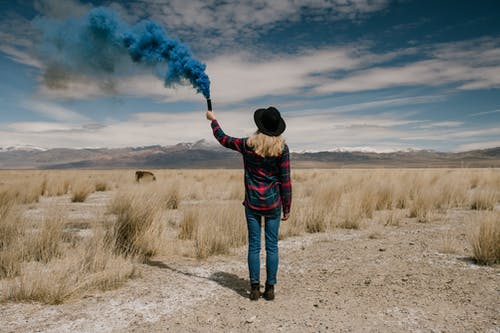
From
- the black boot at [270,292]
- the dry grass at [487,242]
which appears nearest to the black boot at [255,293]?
the black boot at [270,292]

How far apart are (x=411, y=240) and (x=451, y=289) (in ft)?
9.33

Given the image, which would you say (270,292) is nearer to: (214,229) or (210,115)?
(210,115)

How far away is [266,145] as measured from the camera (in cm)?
441

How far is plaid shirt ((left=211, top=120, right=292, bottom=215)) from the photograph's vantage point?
456cm

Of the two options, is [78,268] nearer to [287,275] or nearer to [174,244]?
[174,244]

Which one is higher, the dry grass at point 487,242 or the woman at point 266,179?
the woman at point 266,179

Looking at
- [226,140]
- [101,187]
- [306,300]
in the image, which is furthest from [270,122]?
[101,187]

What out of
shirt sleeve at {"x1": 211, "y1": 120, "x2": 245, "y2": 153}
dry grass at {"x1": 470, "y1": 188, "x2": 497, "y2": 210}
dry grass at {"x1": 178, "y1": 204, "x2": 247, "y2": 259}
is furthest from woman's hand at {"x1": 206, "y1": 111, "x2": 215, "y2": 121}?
dry grass at {"x1": 470, "y1": 188, "x2": 497, "y2": 210}

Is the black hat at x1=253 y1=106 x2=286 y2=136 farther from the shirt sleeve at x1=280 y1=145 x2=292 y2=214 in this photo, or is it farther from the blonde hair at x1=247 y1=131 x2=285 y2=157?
the shirt sleeve at x1=280 y1=145 x2=292 y2=214

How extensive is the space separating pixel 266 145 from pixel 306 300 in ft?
6.41

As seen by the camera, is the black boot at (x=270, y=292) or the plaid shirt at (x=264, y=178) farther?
the black boot at (x=270, y=292)

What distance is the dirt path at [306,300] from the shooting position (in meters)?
3.95

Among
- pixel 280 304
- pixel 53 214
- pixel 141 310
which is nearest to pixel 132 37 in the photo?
pixel 53 214

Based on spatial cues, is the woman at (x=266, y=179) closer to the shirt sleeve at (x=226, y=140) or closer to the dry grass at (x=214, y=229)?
the shirt sleeve at (x=226, y=140)
